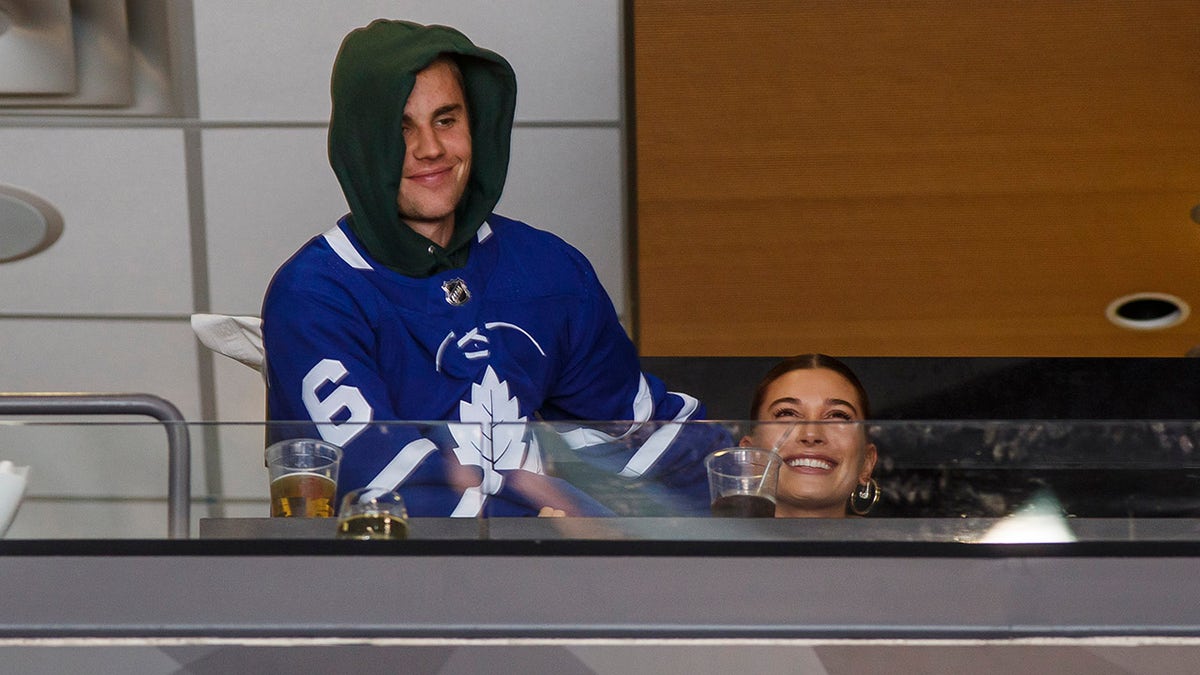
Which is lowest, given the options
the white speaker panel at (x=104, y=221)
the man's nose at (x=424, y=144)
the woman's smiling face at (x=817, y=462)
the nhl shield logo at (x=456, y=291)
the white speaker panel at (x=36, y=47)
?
the woman's smiling face at (x=817, y=462)

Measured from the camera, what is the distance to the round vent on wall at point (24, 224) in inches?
119

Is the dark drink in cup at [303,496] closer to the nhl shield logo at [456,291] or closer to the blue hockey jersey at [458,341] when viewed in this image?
the blue hockey jersey at [458,341]

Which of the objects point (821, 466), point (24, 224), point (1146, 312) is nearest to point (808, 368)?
point (821, 466)

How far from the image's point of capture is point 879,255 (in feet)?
8.70

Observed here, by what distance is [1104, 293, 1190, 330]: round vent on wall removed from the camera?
2.66 meters

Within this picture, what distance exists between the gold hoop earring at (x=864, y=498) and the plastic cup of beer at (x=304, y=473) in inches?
13.6

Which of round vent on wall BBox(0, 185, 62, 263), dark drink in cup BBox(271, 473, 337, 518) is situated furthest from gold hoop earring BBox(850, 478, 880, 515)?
round vent on wall BBox(0, 185, 62, 263)

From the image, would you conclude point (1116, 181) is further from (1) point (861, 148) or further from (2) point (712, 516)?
(2) point (712, 516)

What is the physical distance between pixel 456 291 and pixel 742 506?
3.22 feet

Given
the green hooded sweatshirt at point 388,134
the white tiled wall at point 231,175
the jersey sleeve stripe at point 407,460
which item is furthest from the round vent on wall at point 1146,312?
the jersey sleeve stripe at point 407,460

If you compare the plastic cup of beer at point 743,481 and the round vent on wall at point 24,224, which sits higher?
the round vent on wall at point 24,224

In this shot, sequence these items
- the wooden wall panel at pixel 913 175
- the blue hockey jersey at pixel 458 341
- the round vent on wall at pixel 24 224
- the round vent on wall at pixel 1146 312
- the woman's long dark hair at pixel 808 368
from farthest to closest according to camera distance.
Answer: the round vent on wall at pixel 24 224 < the round vent on wall at pixel 1146 312 < the wooden wall panel at pixel 913 175 < the woman's long dark hair at pixel 808 368 < the blue hockey jersey at pixel 458 341

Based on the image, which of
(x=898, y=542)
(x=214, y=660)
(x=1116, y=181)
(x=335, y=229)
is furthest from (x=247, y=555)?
(x=1116, y=181)

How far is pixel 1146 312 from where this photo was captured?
2686 mm
